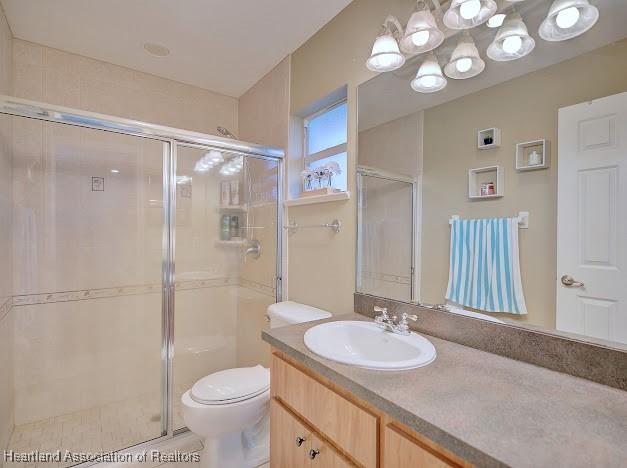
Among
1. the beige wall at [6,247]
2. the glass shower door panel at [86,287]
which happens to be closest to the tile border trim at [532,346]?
the glass shower door panel at [86,287]

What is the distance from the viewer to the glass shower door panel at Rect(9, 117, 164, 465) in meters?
1.90

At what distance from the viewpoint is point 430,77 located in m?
1.26

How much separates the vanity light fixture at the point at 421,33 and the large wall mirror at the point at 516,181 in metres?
0.06

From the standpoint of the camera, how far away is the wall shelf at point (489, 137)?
106 centimetres

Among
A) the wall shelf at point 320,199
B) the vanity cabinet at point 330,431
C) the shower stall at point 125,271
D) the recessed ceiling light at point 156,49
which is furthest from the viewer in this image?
the recessed ceiling light at point 156,49

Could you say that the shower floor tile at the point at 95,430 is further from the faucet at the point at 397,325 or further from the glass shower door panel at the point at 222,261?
the faucet at the point at 397,325

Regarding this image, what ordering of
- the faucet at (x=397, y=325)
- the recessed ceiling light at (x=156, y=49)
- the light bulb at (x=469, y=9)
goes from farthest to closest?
the recessed ceiling light at (x=156, y=49)
the faucet at (x=397, y=325)
the light bulb at (x=469, y=9)

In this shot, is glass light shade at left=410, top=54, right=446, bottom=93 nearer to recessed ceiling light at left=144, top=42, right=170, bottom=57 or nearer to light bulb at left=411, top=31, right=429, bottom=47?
light bulb at left=411, top=31, right=429, bottom=47

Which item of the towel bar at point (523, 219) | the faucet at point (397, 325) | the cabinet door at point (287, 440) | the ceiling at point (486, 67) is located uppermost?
the ceiling at point (486, 67)

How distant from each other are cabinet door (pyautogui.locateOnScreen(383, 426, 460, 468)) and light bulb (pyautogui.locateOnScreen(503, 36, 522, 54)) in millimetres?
1182

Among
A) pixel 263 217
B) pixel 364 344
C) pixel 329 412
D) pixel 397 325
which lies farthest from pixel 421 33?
pixel 263 217

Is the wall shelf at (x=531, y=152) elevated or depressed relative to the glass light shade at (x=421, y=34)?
depressed

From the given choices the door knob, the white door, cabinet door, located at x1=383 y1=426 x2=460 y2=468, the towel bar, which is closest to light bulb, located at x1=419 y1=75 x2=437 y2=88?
the white door

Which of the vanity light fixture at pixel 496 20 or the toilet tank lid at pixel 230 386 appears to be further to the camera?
the toilet tank lid at pixel 230 386
